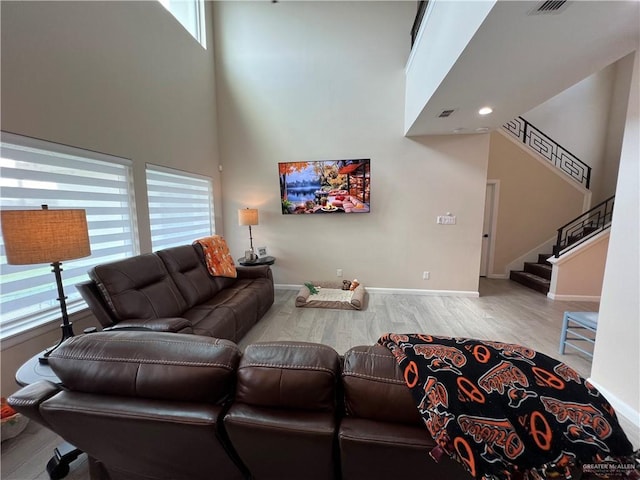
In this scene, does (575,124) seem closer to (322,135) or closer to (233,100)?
(322,135)

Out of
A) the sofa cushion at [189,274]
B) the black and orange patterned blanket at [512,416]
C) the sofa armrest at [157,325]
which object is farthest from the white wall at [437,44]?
the sofa cushion at [189,274]

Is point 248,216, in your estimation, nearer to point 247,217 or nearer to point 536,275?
point 247,217

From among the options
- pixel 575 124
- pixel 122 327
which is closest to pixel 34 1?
pixel 122 327

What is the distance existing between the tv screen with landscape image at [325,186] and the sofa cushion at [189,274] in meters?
1.81

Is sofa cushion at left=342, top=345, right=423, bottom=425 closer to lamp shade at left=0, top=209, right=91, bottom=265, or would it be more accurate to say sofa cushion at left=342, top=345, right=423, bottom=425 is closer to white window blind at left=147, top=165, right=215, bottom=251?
lamp shade at left=0, top=209, right=91, bottom=265

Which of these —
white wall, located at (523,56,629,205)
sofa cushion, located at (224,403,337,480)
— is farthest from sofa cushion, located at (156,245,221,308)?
white wall, located at (523,56,629,205)

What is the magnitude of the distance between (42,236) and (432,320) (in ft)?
12.2

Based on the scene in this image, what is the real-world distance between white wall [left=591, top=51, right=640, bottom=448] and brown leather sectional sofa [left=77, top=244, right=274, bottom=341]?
3.05m

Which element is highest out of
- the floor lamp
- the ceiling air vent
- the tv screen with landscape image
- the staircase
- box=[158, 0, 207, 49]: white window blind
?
box=[158, 0, 207, 49]: white window blind

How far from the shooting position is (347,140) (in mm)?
4195

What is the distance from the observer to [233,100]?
172 inches

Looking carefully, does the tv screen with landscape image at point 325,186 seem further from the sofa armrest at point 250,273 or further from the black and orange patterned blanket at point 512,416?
the black and orange patterned blanket at point 512,416

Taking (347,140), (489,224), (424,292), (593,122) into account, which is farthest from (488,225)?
(347,140)

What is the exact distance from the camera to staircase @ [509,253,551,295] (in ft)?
14.3
